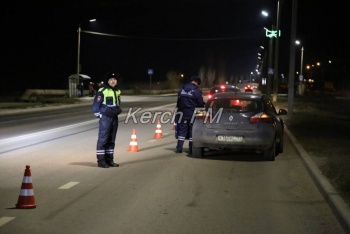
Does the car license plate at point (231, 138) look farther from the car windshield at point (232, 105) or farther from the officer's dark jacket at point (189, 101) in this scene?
the officer's dark jacket at point (189, 101)

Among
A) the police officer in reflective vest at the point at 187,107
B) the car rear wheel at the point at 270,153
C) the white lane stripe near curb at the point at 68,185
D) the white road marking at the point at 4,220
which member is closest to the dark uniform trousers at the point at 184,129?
the police officer in reflective vest at the point at 187,107

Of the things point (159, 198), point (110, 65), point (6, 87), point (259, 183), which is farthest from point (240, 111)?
point (110, 65)

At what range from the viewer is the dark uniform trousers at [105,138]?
404 inches

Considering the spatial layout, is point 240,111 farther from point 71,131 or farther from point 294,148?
point 71,131

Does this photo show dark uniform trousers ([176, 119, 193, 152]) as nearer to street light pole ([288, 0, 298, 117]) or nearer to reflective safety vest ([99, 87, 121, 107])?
reflective safety vest ([99, 87, 121, 107])

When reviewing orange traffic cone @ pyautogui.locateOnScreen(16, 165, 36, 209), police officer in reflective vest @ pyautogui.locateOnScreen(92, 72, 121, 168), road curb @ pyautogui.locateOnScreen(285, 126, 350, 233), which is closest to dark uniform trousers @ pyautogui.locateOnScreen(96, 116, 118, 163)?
police officer in reflective vest @ pyautogui.locateOnScreen(92, 72, 121, 168)

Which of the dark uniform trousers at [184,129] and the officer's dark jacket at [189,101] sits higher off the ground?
the officer's dark jacket at [189,101]

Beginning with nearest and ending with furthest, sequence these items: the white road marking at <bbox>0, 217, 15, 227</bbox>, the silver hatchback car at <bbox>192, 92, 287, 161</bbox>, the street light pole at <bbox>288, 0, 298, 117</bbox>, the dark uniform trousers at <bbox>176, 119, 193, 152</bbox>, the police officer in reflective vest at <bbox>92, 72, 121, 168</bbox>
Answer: the white road marking at <bbox>0, 217, 15, 227</bbox> < the police officer in reflective vest at <bbox>92, 72, 121, 168</bbox> < the silver hatchback car at <bbox>192, 92, 287, 161</bbox> < the dark uniform trousers at <bbox>176, 119, 193, 152</bbox> < the street light pole at <bbox>288, 0, 298, 117</bbox>

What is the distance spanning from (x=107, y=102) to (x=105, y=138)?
713 mm

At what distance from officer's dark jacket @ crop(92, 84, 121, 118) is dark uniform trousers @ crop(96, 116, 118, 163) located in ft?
0.39

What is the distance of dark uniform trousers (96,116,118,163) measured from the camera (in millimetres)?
10273

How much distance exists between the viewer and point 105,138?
10297 millimetres

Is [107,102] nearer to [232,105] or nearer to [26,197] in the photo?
[232,105]

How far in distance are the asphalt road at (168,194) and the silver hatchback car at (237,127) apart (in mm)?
377
